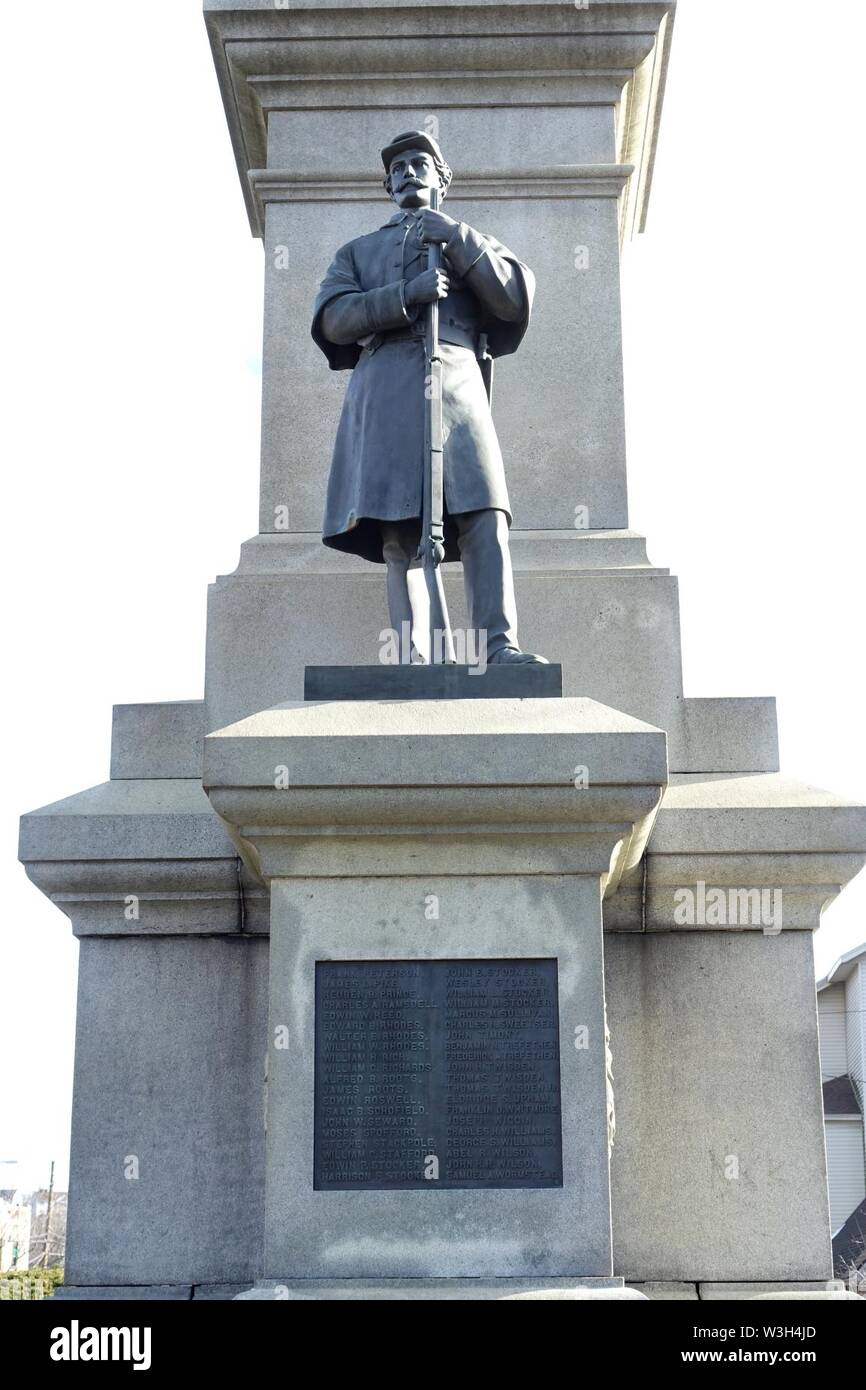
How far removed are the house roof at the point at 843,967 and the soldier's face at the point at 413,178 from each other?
2441 centimetres

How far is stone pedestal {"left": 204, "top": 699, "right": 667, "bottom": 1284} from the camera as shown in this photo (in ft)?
23.2

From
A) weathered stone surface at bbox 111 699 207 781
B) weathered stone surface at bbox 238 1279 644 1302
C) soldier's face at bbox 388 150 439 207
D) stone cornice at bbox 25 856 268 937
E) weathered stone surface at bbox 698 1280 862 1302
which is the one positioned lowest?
weathered stone surface at bbox 698 1280 862 1302

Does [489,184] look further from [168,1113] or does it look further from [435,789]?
[168,1113]

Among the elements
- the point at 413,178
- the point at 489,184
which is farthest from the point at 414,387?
the point at 489,184

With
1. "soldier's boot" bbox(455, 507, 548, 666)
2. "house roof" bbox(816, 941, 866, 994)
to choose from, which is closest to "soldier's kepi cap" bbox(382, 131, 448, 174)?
"soldier's boot" bbox(455, 507, 548, 666)

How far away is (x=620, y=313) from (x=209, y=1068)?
522 centimetres

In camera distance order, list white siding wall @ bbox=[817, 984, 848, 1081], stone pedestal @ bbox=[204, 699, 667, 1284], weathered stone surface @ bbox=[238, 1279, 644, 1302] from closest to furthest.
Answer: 1. weathered stone surface @ bbox=[238, 1279, 644, 1302]
2. stone pedestal @ bbox=[204, 699, 667, 1284]
3. white siding wall @ bbox=[817, 984, 848, 1081]

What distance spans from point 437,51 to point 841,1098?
2571 cm

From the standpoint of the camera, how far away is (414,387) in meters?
8.48

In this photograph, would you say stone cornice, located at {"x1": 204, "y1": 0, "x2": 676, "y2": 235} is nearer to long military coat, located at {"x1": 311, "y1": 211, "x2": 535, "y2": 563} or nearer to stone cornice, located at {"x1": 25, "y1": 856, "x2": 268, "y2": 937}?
long military coat, located at {"x1": 311, "y1": 211, "x2": 535, "y2": 563}

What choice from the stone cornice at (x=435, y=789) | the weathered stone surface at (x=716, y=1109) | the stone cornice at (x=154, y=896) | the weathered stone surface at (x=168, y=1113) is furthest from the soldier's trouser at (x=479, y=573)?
the weathered stone surface at (x=168, y=1113)

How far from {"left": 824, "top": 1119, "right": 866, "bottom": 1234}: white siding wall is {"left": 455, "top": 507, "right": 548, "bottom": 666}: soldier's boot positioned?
87.0 feet

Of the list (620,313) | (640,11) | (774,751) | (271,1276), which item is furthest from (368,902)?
(640,11)

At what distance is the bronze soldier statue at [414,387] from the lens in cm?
840
